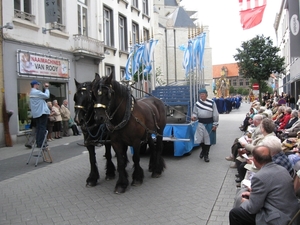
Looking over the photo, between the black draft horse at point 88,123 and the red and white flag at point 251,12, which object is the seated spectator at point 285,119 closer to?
the red and white flag at point 251,12

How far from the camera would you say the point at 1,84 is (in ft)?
37.9

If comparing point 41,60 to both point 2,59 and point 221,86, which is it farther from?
point 221,86

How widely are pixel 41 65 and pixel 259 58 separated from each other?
1630cm

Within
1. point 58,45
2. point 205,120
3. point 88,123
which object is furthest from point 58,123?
point 88,123

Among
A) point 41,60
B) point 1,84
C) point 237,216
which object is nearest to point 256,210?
point 237,216

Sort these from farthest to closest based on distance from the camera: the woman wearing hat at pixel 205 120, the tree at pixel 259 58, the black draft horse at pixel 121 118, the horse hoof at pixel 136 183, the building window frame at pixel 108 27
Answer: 1. the tree at pixel 259 58
2. the building window frame at pixel 108 27
3. the woman wearing hat at pixel 205 120
4. the horse hoof at pixel 136 183
5. the black draft horse at pixel 121 118

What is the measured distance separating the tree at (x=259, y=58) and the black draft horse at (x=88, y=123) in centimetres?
1929

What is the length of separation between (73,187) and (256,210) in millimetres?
3795

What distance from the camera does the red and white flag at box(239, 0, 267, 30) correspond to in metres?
10.4

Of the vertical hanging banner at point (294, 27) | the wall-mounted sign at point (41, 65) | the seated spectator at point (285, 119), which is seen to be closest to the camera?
the vertical hanging banner at point (294, 27)

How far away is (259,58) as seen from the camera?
23188mm

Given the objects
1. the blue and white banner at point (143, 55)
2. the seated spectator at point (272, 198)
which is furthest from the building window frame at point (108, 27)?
the seated spectator at point (272, 198)

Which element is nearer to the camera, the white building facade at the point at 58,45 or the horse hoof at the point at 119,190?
the horse hoof at the point at 119,190

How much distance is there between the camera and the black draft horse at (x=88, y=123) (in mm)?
5570
